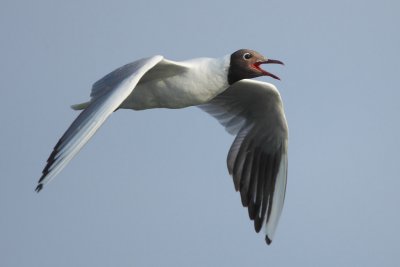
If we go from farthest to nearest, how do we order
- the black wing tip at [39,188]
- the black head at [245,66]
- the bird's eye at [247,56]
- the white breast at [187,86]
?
the bird's eye at [247,56]
the black head at [245,66]
the white breast at [187,86]
the black wing tip at [39,188]

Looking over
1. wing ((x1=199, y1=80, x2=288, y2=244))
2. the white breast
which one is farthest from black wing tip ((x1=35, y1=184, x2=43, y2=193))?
wing ((x1=199, y1=80, x2=288, y2=244))

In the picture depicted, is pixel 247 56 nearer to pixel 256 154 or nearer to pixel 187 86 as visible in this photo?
pixel 187 86

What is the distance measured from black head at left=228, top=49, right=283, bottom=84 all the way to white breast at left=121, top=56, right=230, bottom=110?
8 cm

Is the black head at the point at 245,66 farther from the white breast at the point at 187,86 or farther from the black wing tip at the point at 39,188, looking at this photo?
the black wing tip at the point at 39,188

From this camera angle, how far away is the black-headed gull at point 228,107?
968 centimetres

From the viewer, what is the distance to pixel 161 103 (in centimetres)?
1156

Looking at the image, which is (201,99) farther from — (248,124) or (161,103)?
(248,124)

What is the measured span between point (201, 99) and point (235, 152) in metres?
2.13

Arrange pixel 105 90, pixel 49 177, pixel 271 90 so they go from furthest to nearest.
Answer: pixel 271 90
pixel 105 90
pixel 49 177

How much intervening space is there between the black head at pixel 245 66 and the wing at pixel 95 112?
3.55 feet

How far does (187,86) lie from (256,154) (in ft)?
7.66

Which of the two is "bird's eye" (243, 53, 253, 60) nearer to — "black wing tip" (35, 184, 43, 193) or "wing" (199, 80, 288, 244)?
"wing" (199, 80, 288, 244)

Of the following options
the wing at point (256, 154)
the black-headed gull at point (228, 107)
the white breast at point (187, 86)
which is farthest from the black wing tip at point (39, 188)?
the wing at point (256, 154)

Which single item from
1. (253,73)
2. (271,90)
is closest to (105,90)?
(253,73)
